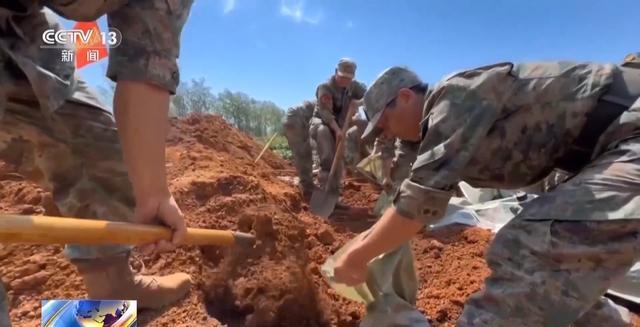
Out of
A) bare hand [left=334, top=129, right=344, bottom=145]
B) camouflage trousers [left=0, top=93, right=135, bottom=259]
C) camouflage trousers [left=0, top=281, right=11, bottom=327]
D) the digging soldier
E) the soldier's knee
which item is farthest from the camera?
the soldier's knee

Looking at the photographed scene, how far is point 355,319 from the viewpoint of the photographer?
2758 millimetres

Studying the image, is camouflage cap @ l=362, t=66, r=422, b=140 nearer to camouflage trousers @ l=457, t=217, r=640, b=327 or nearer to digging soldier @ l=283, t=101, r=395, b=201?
camouflage trousers @ l=457, t=217, r=640, b=327

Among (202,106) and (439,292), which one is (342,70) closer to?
(439,292)

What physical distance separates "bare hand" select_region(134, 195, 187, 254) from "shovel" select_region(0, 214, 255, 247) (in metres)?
0.02

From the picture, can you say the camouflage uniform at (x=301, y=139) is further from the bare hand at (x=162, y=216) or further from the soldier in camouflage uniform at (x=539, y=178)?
the bare hand at (x=162, y=216)

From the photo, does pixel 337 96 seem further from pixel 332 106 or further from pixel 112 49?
pixel 112 49

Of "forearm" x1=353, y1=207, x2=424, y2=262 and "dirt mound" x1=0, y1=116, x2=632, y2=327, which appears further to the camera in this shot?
"dirt mound" x1=0, y1=116, x2=632, y2=327

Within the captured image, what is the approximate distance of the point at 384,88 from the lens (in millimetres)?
2271

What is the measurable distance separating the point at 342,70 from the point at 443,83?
5.28 metres

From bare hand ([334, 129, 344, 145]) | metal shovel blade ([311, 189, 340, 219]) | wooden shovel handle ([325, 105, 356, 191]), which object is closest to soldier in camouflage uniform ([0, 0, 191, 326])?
metal shovel blade ([311, 189, 340, 219])

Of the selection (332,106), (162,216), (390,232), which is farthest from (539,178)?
(332,106)

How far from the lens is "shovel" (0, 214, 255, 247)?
3.45 ft

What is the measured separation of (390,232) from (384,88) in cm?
77

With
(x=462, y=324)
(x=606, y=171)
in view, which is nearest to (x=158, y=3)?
(x=462, y=324)
